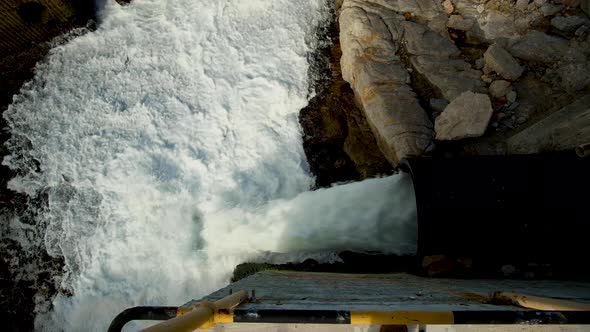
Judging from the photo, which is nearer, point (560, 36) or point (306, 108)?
point (560, 36)

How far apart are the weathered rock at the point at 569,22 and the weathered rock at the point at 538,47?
18 cm

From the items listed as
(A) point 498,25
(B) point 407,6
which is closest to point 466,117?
(A) point 498,25

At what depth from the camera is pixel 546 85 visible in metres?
4.89

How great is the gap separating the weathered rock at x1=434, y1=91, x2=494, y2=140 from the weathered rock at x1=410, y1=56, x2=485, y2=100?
335 millimetres

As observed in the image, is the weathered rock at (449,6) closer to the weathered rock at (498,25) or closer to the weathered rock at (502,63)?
the weathered rock at (498,25)

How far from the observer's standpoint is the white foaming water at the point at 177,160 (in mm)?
5297

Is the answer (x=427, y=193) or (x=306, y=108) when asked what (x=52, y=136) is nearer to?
(x=306, y=108)

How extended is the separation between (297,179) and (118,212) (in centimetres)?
276

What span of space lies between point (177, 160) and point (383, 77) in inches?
132

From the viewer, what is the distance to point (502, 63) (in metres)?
5.01

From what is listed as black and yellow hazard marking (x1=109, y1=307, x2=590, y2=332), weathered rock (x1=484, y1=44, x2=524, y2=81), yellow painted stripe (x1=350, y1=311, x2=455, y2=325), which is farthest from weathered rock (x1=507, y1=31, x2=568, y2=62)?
yellow painted stripe (x1=350, y1=311, x2=455, y2=325)

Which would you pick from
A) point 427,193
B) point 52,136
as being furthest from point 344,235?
point 52,136

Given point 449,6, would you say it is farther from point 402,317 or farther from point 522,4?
point 402,317

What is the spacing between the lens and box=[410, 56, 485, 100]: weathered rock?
514 cm
